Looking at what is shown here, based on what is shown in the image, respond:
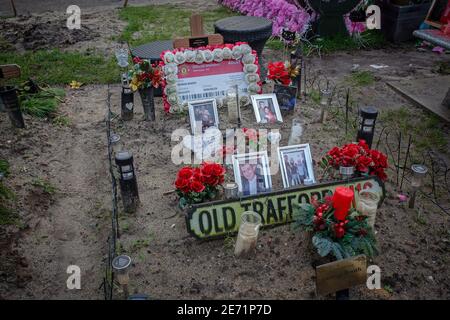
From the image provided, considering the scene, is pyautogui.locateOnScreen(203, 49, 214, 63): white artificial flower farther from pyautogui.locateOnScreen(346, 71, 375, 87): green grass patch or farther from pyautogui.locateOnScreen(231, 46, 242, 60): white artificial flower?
pyautogui.locateOnScreen(346, 71, 375, 87): green grass patch

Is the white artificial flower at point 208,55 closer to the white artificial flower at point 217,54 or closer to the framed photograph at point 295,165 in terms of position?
the white artificial flower at point 217,54

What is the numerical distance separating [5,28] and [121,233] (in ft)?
29.5

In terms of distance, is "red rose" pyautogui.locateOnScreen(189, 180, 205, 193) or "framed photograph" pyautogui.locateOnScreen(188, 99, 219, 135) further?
"framed photograph" pyautogui.locateOnScreen(188, 99, 219, 135)

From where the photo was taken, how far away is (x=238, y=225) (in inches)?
156

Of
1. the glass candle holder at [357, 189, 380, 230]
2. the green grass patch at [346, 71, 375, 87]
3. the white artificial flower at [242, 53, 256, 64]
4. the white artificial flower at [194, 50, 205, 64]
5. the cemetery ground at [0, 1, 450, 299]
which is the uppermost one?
the white artificial flower at [194, 50, 205, 64]

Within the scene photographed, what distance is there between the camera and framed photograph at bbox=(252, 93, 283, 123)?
20.2 ft

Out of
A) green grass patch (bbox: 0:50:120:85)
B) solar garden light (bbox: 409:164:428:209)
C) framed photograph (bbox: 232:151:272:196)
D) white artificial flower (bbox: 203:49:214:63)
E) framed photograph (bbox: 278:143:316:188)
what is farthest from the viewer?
green grass patch (bbox: 0:50:120:85)

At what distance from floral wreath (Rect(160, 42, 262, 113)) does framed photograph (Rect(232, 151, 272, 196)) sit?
2.27m

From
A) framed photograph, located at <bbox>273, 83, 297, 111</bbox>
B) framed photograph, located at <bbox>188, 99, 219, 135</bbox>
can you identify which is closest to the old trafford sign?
framed photograph, located at <bbox>188, 99, 219, 135</bbox>

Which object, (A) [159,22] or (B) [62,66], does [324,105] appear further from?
(A) [159,22]

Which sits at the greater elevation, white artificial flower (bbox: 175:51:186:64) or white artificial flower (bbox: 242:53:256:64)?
white artificial flower (bbox: 175:51:186:64)

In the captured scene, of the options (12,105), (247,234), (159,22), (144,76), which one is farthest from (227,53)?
(159,22)

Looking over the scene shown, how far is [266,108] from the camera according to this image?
6227 millimetres

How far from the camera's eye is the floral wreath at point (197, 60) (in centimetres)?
606
